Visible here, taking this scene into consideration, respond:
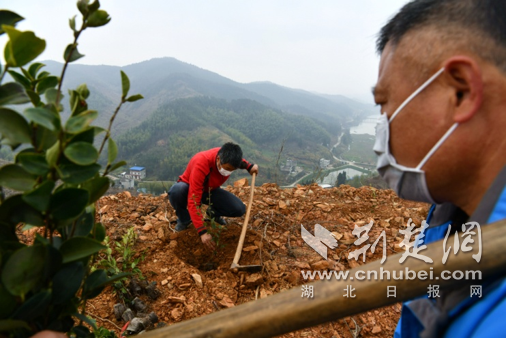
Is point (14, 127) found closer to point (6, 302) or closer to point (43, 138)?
point (43, 138)

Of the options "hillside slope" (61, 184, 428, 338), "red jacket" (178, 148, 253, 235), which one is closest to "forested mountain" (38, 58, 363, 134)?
"hillside slope" (61, 184, 428, 338)

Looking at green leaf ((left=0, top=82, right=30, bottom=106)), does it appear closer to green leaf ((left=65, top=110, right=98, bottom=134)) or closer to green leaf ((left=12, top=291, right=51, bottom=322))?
green leaf ((left=65, top=110, right=98, bottom=134))

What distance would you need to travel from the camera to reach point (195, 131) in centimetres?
5125

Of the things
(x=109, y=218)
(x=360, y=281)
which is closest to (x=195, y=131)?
(x=109, y=218)

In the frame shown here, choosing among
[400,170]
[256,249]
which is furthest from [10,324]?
[256,249]

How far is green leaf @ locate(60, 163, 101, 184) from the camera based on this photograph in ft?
1.89

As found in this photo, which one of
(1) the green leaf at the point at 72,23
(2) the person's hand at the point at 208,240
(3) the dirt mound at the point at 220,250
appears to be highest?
(1) the green leaf at the point at 72,23

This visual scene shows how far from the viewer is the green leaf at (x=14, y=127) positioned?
54cm

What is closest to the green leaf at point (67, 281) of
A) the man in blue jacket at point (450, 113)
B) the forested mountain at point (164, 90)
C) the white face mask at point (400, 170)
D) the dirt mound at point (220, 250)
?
the man in blue jacket at point (450, 113)

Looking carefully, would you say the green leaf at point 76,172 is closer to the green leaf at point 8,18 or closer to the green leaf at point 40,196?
the green leaf at point 40,196

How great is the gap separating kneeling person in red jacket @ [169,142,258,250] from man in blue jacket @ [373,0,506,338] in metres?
2.19

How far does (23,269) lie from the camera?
553mm

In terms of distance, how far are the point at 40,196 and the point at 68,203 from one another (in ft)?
0.19

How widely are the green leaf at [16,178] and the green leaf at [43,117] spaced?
0.39 ft
